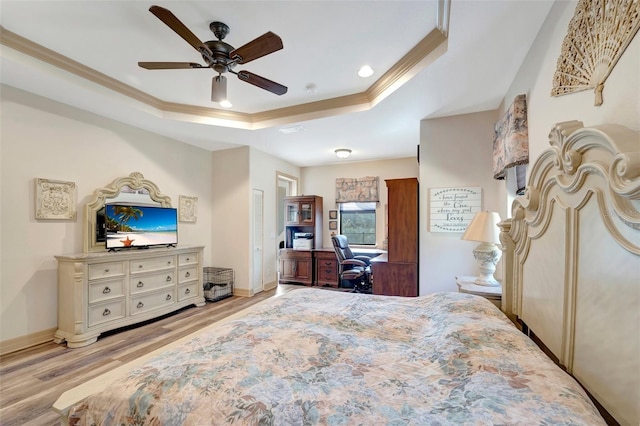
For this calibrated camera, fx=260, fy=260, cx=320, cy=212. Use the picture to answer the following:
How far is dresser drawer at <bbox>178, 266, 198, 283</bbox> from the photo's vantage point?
3.85m

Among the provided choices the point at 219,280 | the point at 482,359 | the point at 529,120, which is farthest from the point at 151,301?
the point at 529,120

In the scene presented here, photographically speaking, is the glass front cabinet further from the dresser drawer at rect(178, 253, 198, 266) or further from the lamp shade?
the lamp shade

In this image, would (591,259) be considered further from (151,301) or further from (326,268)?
(326,268)

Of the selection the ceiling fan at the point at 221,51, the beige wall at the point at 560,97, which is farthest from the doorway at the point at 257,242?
the beige wall at the point at 560,97

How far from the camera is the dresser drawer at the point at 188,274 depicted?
12.6 feet

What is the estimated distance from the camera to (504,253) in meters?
1.92

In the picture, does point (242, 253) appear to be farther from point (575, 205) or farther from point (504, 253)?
point (575, 205)

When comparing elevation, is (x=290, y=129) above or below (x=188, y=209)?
above

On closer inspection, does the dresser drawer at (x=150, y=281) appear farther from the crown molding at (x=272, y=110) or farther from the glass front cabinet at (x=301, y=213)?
the glass front cabinet at (x=301, y=213)

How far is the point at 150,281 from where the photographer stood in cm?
343

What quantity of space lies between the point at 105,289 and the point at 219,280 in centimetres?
180

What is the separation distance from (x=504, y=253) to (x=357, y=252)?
371cm

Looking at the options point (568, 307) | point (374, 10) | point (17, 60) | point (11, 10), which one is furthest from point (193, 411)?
point (17, 60)

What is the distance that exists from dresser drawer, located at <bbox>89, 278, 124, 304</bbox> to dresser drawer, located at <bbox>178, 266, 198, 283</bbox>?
2.60 feet
